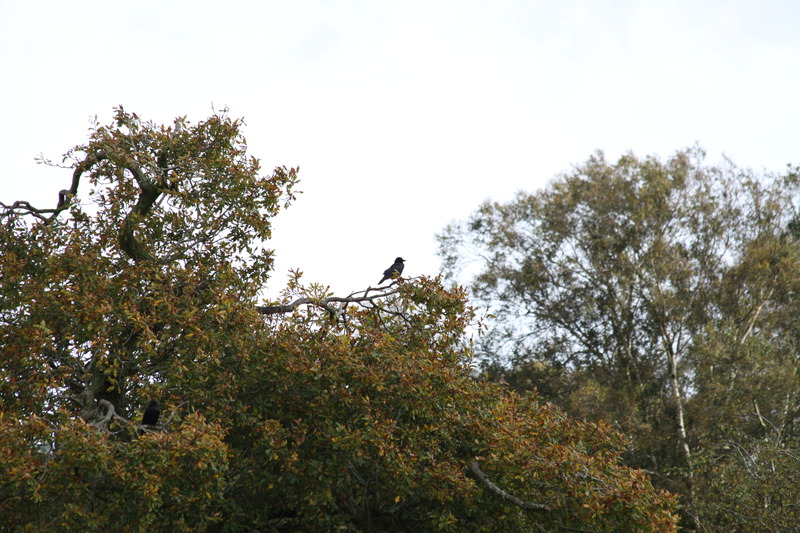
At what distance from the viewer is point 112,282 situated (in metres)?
8.81

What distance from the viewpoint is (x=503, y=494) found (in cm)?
837

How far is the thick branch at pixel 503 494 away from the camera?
825 cm

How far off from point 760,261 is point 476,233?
8654mm

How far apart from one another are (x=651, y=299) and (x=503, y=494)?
15.6 m

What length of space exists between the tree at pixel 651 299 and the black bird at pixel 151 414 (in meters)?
15.3

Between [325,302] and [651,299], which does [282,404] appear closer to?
[325,302]

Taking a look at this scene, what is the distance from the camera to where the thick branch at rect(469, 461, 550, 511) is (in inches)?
325

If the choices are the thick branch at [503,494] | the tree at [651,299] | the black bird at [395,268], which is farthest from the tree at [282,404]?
the tree at [651,299]

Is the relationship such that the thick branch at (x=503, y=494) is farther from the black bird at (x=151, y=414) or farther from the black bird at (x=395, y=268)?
the black bird at (x=151, y=414)

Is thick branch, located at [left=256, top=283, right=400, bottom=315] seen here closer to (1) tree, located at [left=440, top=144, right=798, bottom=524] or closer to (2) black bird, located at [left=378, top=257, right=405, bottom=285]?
(2) black bird, located at [left=378, top=257, right=405, bottom=285]

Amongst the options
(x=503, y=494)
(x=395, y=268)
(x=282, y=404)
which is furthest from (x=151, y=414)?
(x=395, y=268)

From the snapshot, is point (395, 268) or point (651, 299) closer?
point (395, 268)

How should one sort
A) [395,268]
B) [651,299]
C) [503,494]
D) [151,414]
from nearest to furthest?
1. [503,494]
2. [151,414]
3. [395,268]
4. [651,299]

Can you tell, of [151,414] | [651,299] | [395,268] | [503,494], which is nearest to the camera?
[503,494]
